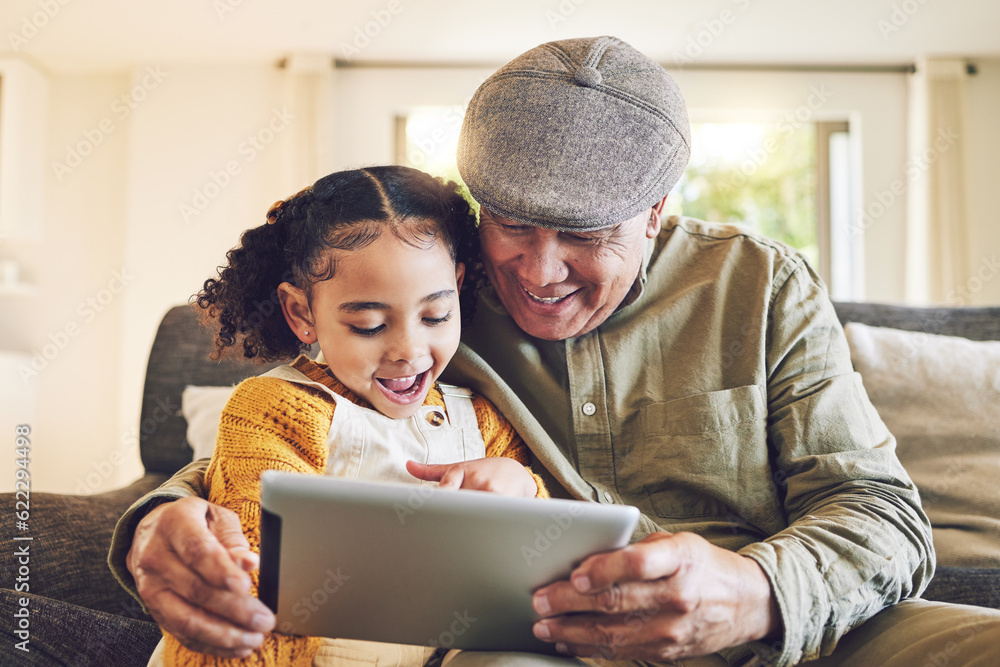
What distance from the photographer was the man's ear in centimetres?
128

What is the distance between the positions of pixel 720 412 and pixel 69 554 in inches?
45.3

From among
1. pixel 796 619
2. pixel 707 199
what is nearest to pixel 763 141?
pixel 707 199

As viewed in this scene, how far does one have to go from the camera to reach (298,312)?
119 cm

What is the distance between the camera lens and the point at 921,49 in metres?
5.20

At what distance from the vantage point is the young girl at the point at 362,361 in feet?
3.24

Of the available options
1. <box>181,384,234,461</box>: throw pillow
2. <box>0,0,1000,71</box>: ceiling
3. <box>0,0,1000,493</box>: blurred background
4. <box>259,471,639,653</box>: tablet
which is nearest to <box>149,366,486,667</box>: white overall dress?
<box>259,471,639,653</box>: tablet

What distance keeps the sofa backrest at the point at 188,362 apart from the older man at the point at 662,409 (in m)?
0.69

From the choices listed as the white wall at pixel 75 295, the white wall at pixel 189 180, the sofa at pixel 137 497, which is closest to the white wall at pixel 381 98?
the white wall at pixel 189 180

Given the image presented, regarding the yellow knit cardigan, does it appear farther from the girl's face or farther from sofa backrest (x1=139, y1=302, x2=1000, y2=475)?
sofa backrest (x1=139, y1=302, x2=1000, y2=475)

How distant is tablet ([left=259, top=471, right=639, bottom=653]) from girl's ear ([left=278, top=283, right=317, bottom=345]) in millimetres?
478

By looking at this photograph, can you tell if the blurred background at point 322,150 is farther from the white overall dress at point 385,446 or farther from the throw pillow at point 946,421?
the white overall dress at point 385,446

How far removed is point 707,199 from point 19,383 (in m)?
4.71

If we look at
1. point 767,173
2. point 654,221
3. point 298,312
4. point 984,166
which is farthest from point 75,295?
point 984,166

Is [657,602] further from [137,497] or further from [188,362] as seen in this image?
[188,362]
